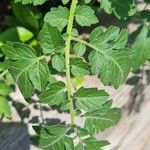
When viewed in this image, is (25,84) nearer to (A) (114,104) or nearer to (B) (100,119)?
(B) (100,119)

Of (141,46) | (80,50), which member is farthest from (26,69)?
(141,46)

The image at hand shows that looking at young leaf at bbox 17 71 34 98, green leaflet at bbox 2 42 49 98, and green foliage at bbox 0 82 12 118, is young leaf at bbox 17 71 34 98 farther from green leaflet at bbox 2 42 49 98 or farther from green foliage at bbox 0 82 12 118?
green foliage at bbox 0 82 12 118

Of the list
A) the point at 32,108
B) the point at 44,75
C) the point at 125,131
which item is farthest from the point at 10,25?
the point at 44,75

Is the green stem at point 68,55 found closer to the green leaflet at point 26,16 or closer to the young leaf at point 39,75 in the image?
the young leaf at point 39,75

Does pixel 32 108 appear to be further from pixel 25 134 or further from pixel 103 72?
pixel 103 72

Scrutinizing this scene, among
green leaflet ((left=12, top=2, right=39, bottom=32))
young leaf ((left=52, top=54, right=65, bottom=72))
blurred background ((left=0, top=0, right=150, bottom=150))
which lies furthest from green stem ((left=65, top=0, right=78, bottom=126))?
green leaflet ((left=12, top=2, right=39, bottom=32))

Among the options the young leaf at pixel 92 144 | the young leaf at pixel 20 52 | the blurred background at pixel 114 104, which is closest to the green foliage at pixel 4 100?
the blurred background at pixel 114 104
